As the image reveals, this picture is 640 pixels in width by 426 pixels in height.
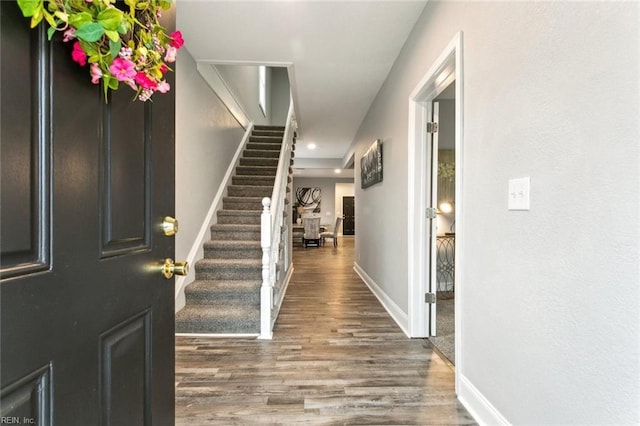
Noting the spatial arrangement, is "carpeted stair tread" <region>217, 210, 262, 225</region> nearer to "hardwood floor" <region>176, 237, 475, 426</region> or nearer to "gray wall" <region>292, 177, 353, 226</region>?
"hardwood floor" <region>176, 237, 475, 426</region>

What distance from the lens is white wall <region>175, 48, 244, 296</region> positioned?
275cm

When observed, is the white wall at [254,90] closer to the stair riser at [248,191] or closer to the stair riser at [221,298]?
the stair riser at [248,191]

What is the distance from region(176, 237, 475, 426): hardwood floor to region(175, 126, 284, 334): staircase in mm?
161

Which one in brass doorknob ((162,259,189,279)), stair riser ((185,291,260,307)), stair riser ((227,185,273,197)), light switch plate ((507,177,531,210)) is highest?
stair riser ((227,185,273,197))

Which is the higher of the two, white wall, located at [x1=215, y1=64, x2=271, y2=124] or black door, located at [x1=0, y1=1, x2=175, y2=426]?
white wall, located at [x1=215, y1=64, x2=271, y2=124]

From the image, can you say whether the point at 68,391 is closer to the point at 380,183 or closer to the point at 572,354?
the point at 572,354

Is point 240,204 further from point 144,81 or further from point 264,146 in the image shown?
point 144,81

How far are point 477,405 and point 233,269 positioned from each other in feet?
7.66

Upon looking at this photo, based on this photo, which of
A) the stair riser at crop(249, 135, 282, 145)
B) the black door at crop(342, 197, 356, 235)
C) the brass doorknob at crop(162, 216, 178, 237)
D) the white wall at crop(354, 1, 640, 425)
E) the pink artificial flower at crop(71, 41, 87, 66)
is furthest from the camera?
the black door at crop(342, 197, 356, 235)

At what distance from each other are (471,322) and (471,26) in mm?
1554

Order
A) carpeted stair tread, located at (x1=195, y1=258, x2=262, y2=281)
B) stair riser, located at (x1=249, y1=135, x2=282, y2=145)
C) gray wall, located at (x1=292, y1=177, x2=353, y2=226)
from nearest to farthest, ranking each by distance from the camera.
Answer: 1. carpeted stair tread, located at (x1=195, y1=258, x2=262, y2=281)
2. stair riser, located at (x1=249, y1=135, x2=282, y2=145)
3. gray wall, located at (x1=292, y1=177, x2=353, y2=226)

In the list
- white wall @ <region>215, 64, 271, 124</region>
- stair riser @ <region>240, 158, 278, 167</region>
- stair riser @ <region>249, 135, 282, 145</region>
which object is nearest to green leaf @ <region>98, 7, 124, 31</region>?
white wall @ <region>215, 64, 271, 124</region>

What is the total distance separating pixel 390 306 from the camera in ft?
10.1

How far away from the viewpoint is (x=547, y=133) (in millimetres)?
1102
